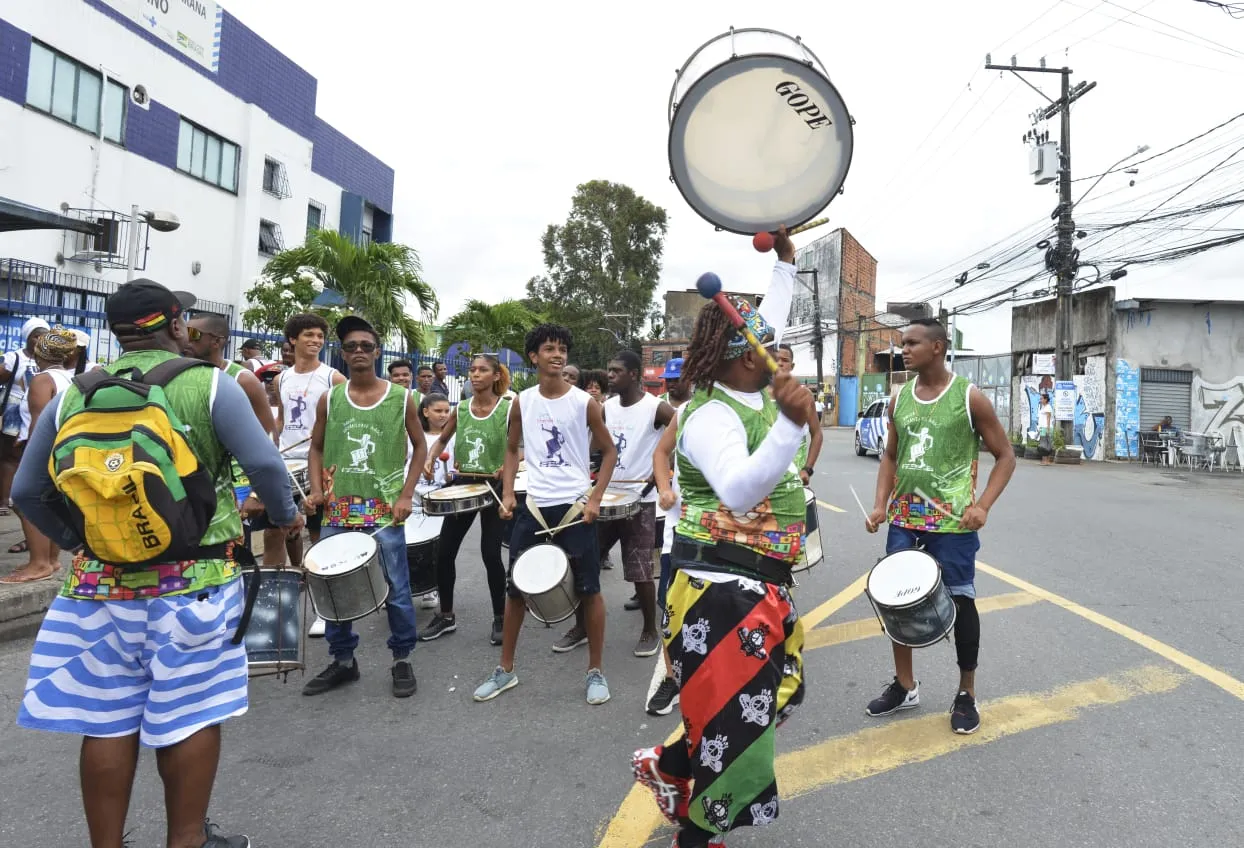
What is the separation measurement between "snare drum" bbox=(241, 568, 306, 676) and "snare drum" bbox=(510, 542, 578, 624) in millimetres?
1150

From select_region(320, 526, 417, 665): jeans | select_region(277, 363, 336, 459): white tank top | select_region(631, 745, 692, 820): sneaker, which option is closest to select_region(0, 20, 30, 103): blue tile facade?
select_region(277, 363, 336, 459): white tank top

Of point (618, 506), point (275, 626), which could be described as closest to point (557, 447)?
point (618, 506)

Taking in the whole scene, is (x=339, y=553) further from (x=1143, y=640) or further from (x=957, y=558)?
(x=1143, y=640)

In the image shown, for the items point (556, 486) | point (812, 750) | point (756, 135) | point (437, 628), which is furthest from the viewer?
point (437, 628)

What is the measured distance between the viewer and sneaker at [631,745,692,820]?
8.23 feet

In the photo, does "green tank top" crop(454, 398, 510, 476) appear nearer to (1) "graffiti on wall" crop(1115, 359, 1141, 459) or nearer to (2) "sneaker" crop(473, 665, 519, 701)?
(2) "sneaker" crop(473, 665, 519, 701)

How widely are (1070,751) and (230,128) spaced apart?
24.0 m

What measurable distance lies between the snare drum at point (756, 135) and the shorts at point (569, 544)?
2.25 m

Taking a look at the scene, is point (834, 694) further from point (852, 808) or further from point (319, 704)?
point (319, 704)

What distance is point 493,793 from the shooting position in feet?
10.3

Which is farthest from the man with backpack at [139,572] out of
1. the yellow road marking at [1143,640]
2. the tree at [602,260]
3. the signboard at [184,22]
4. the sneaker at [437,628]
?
the tree at [602,260]

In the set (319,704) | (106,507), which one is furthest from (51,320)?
(106,507)

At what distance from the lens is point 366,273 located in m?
13.5

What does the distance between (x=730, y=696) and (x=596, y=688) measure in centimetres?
198
